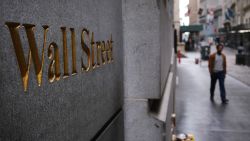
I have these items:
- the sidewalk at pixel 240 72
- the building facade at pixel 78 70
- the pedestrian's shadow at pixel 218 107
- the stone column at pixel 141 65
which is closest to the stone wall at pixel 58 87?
the building facade at pixel 78 70

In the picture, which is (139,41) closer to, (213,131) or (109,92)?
(109,92)

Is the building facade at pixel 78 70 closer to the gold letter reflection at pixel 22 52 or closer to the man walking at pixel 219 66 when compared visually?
the gold letter reflection at pixel 22 52

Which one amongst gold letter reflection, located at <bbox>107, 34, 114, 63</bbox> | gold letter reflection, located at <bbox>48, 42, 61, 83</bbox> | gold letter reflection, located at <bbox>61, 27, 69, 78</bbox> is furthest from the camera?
gold letter reflection, located at <bbox>107, 34, 114, 63</bbox>

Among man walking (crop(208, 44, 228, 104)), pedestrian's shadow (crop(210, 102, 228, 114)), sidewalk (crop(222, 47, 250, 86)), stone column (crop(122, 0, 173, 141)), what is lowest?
sidewalk (crop(222, 47, 250, 86))

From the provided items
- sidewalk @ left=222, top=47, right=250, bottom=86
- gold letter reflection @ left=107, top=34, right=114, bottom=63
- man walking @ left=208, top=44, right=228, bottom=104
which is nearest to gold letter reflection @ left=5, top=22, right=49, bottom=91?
gold letter reflection @ left=107, top=34, right=114, bottom=63

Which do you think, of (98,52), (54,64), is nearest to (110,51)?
(98,52)

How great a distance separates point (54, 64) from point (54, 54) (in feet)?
0.13

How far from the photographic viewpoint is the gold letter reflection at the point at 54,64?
1.62 m

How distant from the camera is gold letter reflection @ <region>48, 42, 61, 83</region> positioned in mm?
1618

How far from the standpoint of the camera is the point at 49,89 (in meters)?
1.61

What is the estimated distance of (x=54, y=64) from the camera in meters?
1.66

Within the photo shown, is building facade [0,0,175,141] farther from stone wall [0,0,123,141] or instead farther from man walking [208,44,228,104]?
man walking [208,44,228,104]

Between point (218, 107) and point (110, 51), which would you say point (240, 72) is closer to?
point (218, 107)

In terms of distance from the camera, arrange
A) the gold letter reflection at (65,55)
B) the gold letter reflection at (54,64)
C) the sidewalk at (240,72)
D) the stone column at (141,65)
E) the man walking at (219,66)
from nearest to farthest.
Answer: the gold letter reflection at (54,64) < the gold letter reflection at (65,55) < the stone column at (141,65) < the man walking at (219,66) < the sidewalk at (240,72)
